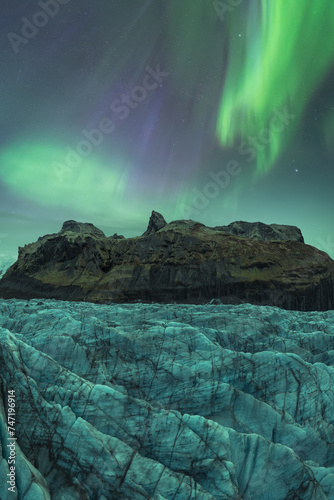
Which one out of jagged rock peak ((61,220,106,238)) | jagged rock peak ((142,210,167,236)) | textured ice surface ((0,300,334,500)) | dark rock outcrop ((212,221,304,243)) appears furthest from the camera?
dark rock outcrop ((212,221,304,243))

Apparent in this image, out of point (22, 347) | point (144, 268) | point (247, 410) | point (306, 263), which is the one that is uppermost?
point (306, 263)

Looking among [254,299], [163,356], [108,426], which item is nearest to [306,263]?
[254,299]

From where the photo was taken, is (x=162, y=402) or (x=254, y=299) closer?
(x=162, y=402)

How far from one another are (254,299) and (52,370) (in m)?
74.7

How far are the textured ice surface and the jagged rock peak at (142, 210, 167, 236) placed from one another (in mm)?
94395

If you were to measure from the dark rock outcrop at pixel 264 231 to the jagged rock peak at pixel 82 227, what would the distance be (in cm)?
6227

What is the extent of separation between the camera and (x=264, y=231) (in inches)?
5276

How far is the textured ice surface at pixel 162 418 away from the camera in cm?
1034

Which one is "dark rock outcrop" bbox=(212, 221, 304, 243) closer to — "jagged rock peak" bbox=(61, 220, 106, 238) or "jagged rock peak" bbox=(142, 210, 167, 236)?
"jagged rock peak" bbox=(142, 210, 167, 236)

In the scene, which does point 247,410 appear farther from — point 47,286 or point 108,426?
point 47,286

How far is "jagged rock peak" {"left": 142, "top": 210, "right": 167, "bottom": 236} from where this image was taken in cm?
11612

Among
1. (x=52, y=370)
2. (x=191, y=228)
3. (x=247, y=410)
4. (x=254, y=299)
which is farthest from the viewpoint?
(x=191, y=228)

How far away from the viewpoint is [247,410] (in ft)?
51.1

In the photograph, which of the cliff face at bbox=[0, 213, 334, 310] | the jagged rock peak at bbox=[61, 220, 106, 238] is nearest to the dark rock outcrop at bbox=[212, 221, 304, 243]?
the cliff face at bbox=[0, 213, 334, 310]
